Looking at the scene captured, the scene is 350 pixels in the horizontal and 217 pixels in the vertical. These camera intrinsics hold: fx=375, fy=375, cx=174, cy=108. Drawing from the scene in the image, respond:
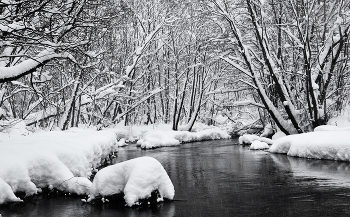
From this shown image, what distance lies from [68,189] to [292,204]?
5.76 meters

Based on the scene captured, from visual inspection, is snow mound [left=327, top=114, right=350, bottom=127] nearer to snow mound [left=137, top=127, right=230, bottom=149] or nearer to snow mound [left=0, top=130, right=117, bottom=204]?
snow mound [left=137, top=127, right=230, bottom=149]

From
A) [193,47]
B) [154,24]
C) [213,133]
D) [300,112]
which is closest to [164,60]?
[193,47]

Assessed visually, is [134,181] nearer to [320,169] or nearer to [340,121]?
[320,169]

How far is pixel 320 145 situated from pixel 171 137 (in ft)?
46.3

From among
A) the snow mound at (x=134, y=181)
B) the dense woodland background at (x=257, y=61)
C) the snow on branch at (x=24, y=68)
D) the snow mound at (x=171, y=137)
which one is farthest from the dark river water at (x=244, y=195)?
the snow mound at (x=171, y=137)

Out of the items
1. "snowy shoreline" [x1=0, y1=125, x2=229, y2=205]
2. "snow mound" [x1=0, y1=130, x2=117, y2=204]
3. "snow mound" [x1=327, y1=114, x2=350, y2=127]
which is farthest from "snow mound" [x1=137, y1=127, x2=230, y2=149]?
"snow mound" [x1=0, y1=130, x2=117, y2=204]

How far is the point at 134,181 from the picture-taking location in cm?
863

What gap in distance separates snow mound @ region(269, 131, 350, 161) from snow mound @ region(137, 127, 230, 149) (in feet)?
30.7

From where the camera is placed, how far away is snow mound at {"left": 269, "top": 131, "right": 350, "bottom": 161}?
15.1 meters

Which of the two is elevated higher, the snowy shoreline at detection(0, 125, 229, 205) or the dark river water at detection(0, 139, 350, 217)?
the snowy shoreline at detection(0, 125, 229, 205)

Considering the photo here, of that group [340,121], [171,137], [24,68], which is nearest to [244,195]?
[24,68]

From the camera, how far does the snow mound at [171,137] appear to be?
25.3 m

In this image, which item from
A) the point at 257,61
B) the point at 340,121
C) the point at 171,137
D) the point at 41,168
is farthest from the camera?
the point at 171,137

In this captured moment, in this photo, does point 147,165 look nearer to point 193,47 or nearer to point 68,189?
point 68,189
